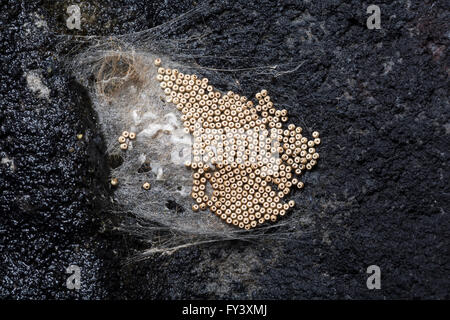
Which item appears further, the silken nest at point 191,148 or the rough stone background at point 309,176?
the silken nest at point 191,148

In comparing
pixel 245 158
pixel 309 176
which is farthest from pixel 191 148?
pixel 309 176

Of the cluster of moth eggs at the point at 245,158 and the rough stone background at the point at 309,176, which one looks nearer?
the rough stone background at the point at 309,176

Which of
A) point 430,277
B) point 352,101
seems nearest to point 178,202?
point 352,101

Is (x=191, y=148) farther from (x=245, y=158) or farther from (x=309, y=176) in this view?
(x=309, y=176)

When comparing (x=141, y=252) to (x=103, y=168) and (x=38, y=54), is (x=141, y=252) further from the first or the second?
(x=38, y=54)

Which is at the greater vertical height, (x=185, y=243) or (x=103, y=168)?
(x=103, y=168)
